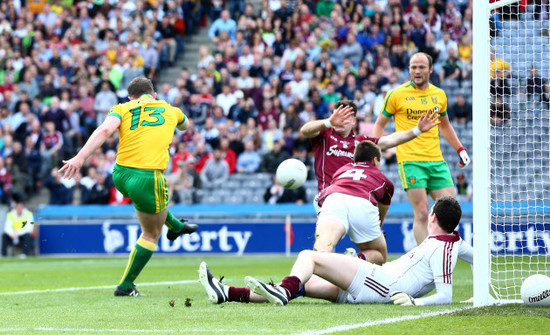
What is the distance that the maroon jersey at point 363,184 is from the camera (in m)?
8.55

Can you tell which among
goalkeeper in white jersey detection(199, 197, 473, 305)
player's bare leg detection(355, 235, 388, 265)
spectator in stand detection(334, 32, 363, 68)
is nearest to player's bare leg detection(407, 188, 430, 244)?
player's bare leg detection(355, 235, 388, 265)

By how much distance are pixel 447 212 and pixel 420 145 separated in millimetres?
3180

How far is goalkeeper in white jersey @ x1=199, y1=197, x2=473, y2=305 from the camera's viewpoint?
746 centimetres

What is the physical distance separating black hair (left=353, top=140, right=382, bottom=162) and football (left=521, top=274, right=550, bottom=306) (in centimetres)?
209

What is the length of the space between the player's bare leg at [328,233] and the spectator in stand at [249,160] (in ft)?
41.5

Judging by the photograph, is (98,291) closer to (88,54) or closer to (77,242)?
(77,242)

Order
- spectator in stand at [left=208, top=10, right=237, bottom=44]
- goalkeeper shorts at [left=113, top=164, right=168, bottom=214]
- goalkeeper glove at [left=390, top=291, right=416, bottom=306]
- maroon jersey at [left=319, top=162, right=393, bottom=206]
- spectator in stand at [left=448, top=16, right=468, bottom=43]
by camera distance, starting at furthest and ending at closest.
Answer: spectator in stand at [left=208, top=10, right=237, bottom=44] → spectator in stand at [left=448, top=16, right=468, bottom=43] → goalkeeper shorts at [left=113, top=164, right=168, bottom=214] → maroon jersey at [left=319, top=162, right=393, bottom=206] → goalkeeper glove at [left=390, top=291, right=416, bottom=306]

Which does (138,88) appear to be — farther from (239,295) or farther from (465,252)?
(465,252)

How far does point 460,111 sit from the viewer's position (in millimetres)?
20109

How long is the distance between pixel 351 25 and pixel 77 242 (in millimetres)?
8837

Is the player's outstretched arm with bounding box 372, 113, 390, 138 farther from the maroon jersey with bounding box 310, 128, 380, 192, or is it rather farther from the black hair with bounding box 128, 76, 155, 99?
the black hair with bounding box 128, 76, 155, 99

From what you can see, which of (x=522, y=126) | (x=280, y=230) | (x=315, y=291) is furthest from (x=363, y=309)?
(x=280, y=230)

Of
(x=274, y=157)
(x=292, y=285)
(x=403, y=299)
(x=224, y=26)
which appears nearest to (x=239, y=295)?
(x=292, y=285)

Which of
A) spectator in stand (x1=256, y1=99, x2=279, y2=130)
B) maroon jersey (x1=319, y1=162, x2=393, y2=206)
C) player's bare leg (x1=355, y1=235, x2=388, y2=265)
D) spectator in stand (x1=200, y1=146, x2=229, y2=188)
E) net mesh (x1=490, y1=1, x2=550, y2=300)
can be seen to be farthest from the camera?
spectator in stand (x1=256, y1=99, x2=279, y2=130)
